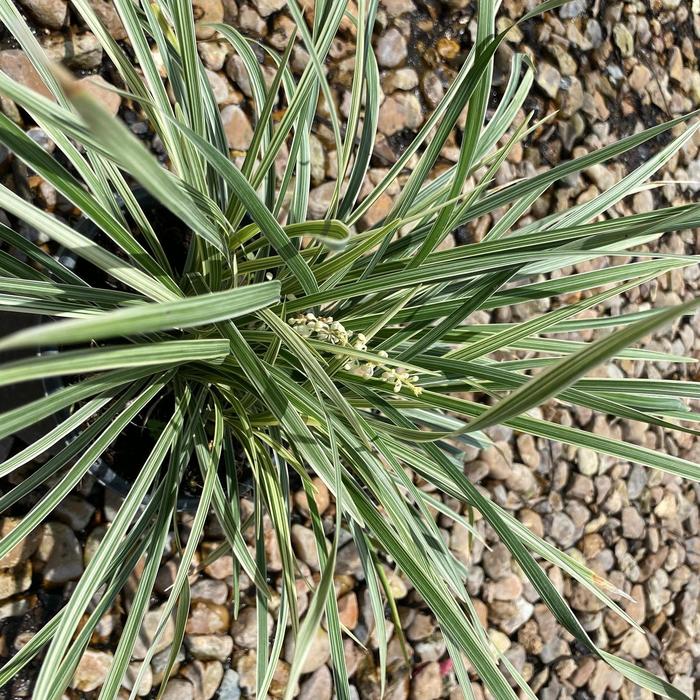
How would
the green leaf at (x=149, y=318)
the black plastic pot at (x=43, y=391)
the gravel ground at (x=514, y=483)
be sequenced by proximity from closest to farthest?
1. the green leaf at (x=149, y=318)
2. the black plastic pot at (x=43, y=391)
3. the gravel ground at (x=514, y=483)

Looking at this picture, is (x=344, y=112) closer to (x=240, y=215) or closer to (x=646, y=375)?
(x=240, y=215)

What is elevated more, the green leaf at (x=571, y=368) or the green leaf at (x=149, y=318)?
the green leaf at (x=149, y=318)

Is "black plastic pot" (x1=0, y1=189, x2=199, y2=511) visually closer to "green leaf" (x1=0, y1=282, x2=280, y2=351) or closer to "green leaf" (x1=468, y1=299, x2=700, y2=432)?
"green leaf" (x1=0, y1=282, x2=280, y2=351)

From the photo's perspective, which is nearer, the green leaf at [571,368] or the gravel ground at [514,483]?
the green leaf at [571,368]

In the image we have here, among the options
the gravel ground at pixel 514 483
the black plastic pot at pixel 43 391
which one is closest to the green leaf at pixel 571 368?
the gravel ground at pixel 514 483

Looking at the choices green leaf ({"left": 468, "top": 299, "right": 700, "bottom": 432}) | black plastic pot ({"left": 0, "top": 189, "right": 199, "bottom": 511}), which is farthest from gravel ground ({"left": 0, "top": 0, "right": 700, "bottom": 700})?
green leaf ({"left": 468, "top": 299, "right": 700, "bottom": 432})

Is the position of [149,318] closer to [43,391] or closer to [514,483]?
[43,391]

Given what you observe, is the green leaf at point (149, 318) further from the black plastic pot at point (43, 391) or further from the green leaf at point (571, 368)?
the black plastic pot at point (43, 391)
